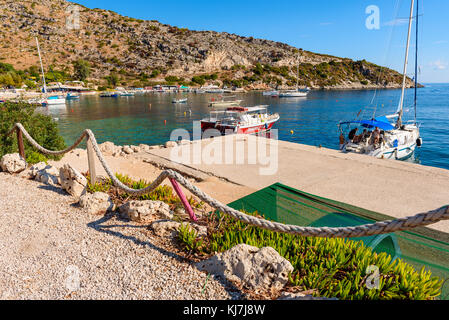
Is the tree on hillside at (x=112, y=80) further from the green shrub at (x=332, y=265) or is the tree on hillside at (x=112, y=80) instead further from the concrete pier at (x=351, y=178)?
the green shrub at (x=332, y=265)

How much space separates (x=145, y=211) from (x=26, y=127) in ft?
30.6

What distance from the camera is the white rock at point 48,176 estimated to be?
695 centimetres

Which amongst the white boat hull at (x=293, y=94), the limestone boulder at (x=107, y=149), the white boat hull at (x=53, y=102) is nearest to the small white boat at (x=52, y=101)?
the white boat hull at (x=53, y=102)

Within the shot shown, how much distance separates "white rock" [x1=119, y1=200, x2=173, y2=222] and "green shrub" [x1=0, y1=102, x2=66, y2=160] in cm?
715

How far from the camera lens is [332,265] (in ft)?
11.5

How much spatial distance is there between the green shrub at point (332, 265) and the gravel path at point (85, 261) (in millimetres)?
655

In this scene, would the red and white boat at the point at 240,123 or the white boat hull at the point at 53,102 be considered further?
the white boat hull at the point at 53,102

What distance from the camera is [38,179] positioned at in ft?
23.7

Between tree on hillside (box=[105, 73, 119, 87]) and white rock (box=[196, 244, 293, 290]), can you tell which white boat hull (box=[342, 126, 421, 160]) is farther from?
tree on hillside (box=[105, 73, 119, 87])

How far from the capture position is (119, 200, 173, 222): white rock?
5016 millimetres

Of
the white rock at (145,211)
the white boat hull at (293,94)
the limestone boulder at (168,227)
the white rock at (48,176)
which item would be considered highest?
the white boat hull at (293,94)

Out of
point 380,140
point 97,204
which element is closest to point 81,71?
point 380,140

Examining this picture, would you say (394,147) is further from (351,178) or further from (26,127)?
(26,127)
